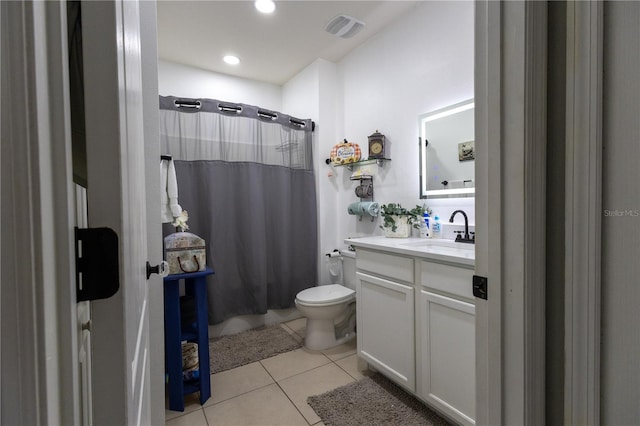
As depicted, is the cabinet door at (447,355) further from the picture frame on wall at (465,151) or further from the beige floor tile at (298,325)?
the beige floor tile at (298,325)

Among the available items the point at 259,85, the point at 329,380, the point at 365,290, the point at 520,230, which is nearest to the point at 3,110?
the point at 520,230

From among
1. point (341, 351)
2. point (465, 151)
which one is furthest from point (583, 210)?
point (341, 351)

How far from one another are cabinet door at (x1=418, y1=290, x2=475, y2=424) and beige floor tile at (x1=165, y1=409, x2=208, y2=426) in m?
1.21

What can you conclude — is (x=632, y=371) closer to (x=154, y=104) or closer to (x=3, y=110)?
(x=3, y=110)

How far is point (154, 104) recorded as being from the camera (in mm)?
1176

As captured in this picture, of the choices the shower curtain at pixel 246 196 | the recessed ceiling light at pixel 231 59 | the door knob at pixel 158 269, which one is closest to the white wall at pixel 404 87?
the shower curtain at pixel 246 196

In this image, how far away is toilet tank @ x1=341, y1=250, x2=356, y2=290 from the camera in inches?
106

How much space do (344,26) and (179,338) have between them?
249 centimetres

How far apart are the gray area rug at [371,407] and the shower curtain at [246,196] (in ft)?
3.89

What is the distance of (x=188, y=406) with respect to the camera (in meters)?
1.72

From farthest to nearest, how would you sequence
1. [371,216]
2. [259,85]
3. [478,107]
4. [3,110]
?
[259,85] < [371,216] < [478,107] < [3,110]

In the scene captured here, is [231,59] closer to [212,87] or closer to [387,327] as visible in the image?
[212,87]

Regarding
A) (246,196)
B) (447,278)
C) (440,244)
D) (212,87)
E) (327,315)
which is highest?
(212,87)

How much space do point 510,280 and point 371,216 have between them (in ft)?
6.07
